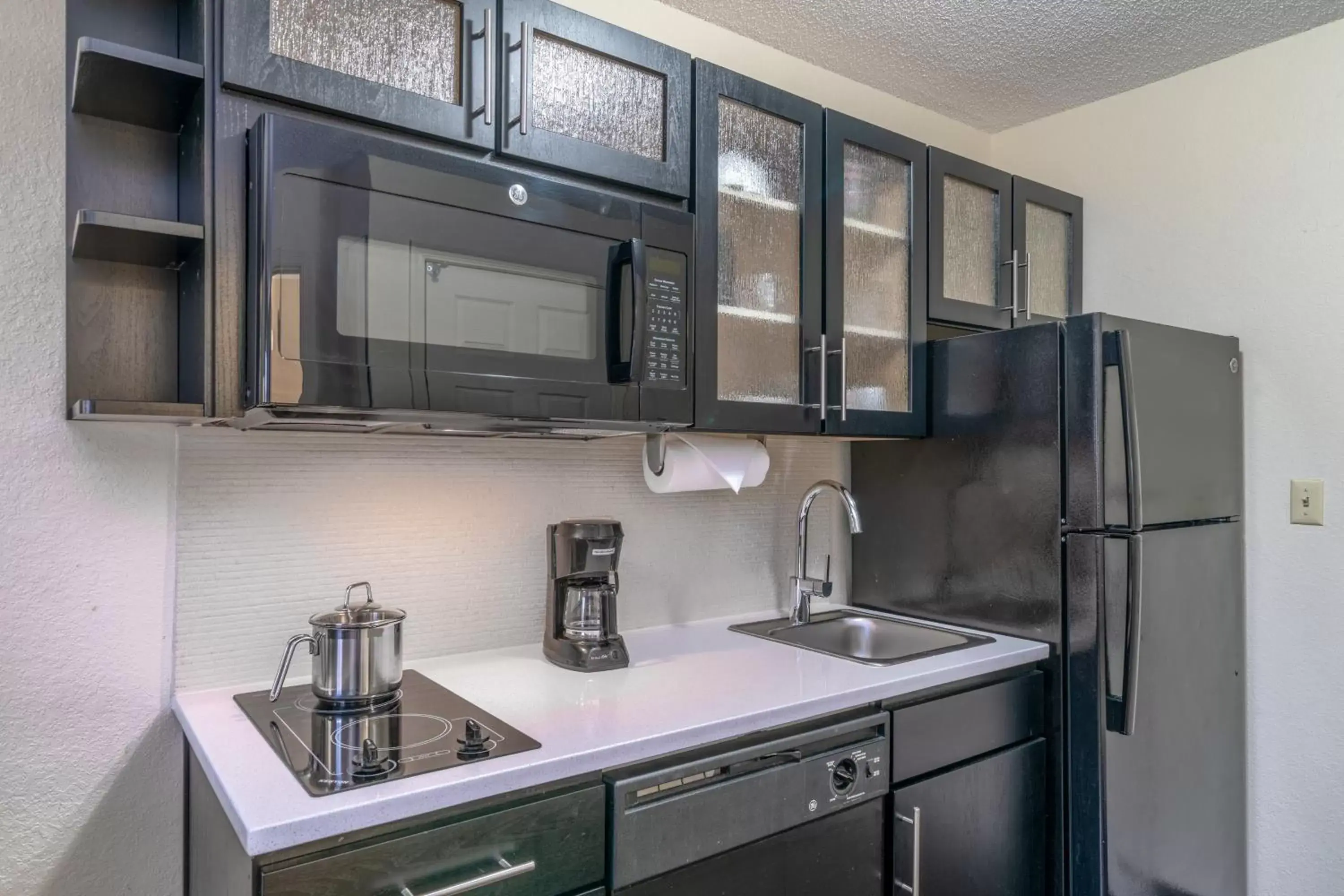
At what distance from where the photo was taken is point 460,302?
4.28 feet

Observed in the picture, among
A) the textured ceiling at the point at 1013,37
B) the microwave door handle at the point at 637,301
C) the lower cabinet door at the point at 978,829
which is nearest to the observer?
the microwave door handle at the point at 637,301

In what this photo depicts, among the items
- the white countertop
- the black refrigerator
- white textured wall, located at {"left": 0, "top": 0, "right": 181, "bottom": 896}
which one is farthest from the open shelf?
the black refrigerator

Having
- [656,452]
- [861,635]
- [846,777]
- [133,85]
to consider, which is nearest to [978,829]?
[846,777]

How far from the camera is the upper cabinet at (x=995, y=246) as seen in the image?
2.13m

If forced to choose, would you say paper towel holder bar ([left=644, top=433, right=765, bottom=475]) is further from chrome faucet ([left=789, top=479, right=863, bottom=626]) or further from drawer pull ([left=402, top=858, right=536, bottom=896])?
drawer pull ([left=402, top=858, right=536, bottom=896])

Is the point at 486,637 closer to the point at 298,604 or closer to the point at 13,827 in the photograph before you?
the point at 298,604

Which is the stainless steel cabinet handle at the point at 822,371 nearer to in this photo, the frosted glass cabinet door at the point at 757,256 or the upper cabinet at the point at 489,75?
the frosted glass cabinet door at the point at 757,256

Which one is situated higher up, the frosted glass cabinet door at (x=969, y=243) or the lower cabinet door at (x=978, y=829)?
the frosted glass cabinet door at (x=969, y=243)

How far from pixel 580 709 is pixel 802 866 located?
1.50 ft

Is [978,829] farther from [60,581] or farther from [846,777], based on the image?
[60,581]

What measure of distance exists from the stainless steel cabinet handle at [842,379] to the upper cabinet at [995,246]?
0.34m

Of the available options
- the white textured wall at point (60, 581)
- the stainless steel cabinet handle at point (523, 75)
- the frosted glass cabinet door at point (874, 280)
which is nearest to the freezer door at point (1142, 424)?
the frosted glass cabinet door at point (874, 280)

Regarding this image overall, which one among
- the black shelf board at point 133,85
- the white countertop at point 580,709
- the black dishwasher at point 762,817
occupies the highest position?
the black shelf board at point 133,85

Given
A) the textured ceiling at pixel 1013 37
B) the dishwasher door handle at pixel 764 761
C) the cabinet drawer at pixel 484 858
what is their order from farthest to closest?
the textured ceiling at pixel 1013 37 < the dishwasher door handle at pixel 764 761 < the cabinet drawer at pixel 484 858
